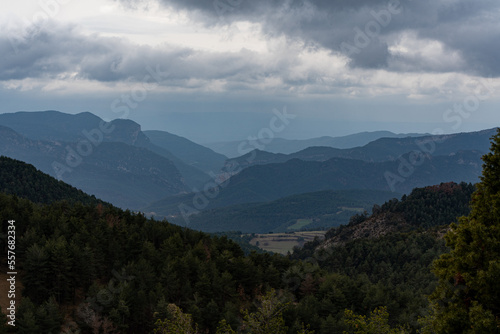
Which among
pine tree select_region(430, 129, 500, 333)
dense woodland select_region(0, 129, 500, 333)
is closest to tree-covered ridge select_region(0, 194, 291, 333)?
dense woodland select_region(0, 129, 500, 333)

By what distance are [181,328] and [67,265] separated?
38.5 m

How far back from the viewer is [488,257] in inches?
942

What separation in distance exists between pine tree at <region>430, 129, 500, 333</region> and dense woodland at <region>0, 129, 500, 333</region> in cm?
6

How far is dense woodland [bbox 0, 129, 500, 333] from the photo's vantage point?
25.0 m

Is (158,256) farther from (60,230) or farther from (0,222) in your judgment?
(0,222)

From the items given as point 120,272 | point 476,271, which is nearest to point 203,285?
point 120,272

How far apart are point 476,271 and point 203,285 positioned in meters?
56.8

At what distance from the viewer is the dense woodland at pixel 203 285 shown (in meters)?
25.0

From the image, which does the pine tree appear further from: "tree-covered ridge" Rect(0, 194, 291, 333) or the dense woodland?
"tree-covered ridge" Rect(0, 194, 291, 333)

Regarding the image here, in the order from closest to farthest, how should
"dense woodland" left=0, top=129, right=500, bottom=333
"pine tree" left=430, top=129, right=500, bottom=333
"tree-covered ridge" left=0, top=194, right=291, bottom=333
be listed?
"pine tree" left=430, top=129, right=500, bottom=333 → "dense woodland" left=0, top=129, right=500, bottom=333 → "tree-covered ridge" left=0, top=194, right=291, bottom=333

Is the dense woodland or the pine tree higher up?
the pine tree

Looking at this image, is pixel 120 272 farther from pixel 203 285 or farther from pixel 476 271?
pixel 476 271

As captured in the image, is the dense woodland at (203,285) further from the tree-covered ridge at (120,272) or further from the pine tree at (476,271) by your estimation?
the tree-covered ridge at (120,272)

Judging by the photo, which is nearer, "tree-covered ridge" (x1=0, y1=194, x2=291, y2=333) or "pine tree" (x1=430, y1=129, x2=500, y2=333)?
"pine tree" (x1=430, y1=129, x2=500, y2=333)
